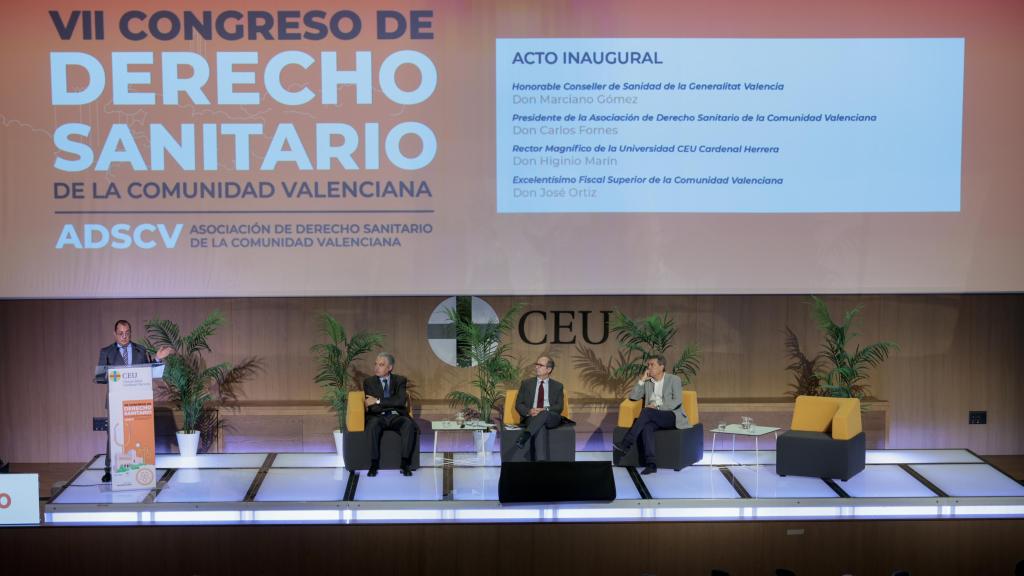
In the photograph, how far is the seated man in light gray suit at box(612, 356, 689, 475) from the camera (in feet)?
23.8

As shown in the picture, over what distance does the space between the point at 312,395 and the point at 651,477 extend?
10.8 ft

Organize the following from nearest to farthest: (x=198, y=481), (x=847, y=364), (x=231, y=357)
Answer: (x=198, y=481), (x=847, y=364), (x=231, y=357)

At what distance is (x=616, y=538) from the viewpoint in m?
6.10

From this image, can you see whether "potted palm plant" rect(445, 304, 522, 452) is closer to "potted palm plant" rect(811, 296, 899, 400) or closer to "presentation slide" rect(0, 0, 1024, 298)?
"presentation slide" rect(0, 0, 1024, 298)

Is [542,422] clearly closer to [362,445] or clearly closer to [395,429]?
[395,429]

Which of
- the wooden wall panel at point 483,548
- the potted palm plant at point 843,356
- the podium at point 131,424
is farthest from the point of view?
the potted palm plant at point 843,356

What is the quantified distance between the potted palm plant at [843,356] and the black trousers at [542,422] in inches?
92.8

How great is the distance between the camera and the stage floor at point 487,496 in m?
6.23

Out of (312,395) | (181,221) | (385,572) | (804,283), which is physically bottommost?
(385,572)

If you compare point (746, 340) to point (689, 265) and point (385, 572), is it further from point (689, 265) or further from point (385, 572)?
point (385, 572)

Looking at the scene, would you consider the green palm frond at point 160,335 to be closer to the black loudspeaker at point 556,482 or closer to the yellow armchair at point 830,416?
the black loudspeaker at point 556,482

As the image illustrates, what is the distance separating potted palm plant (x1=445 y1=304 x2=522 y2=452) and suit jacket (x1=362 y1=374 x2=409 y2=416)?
0.93 metres

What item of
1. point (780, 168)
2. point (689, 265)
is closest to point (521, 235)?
point (689, 265)

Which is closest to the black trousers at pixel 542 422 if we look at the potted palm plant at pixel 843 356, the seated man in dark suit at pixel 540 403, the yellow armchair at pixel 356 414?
the seated man in dark suit at pixel 540 403
